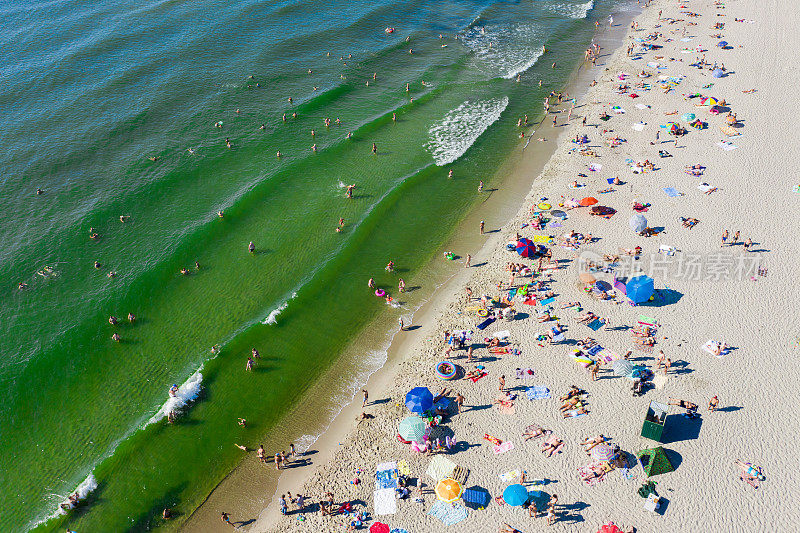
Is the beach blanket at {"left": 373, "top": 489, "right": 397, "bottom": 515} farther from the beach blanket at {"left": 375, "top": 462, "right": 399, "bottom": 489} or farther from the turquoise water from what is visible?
the turquoise water

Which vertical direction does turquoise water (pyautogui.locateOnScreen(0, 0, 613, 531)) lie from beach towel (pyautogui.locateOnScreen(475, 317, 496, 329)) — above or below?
above


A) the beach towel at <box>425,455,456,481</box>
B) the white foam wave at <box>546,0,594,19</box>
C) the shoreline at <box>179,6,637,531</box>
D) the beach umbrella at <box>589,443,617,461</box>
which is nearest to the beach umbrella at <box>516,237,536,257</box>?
the shoreline at <box>179,6,637,531</box>

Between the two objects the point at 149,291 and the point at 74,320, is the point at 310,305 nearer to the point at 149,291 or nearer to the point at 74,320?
the point at 149,291

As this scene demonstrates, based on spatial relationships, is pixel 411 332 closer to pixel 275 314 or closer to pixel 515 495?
pixel 275 314

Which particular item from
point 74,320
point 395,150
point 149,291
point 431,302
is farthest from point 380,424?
point 395,150

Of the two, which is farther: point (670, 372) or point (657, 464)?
point (670, 372)

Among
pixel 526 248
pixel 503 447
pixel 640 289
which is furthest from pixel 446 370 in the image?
pixel 640 289
